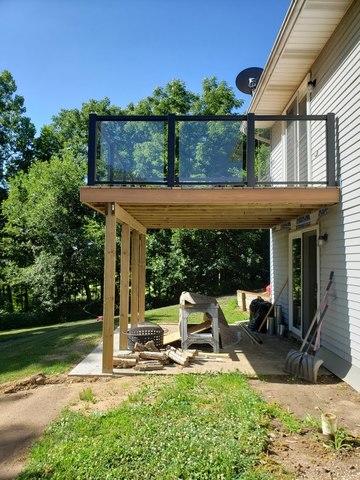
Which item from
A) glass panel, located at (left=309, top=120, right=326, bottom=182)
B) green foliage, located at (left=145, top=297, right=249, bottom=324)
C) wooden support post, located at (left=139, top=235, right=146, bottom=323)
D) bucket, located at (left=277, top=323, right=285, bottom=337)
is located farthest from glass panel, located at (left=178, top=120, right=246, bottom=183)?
green foliage, located at (left=145, top=297, right=249, bottom=324)

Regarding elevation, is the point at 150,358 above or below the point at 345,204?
below

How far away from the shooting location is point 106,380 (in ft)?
19.5

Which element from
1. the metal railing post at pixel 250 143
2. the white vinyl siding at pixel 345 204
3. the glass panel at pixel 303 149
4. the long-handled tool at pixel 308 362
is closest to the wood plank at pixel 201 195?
the metal railing post at pixel 250 143

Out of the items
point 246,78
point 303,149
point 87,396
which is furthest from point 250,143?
point 246,78

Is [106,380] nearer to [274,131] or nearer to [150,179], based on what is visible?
[150,179]

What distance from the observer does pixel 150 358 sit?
685cm

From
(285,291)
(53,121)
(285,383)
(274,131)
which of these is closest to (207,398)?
(285,383)

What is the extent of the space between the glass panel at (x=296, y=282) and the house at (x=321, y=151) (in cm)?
2

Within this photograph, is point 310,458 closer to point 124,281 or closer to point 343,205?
point 343,205

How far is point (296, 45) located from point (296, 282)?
4.90 metres

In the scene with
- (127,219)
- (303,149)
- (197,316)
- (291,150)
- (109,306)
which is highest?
(291,150)

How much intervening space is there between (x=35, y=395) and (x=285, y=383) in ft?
11.2

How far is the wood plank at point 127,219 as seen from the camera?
663 centimetres

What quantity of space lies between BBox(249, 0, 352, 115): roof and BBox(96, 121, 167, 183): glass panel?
252 centimetres
